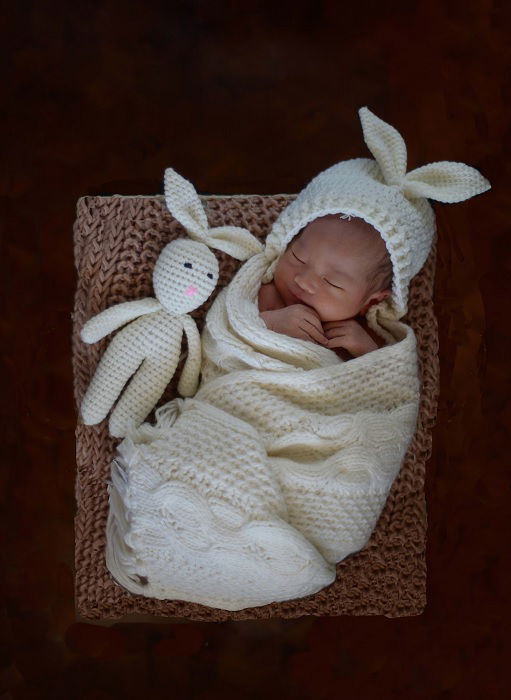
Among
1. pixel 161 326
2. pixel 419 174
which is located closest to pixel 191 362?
pixel 161 326

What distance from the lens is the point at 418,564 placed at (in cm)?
111

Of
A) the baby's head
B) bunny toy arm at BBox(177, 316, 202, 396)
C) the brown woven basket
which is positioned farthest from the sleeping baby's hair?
bunny toy arm at BBox(177, 316, 202, 396)

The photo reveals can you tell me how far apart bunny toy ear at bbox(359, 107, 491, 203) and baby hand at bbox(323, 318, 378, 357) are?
0.20 metres

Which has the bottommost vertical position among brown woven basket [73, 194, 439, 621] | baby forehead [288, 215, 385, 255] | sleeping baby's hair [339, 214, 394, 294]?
brown woven basket [73, 194, 439, 621]

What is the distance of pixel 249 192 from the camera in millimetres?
1374

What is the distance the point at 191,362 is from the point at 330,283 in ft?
0.73

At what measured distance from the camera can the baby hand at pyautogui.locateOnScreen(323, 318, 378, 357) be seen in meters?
1.02

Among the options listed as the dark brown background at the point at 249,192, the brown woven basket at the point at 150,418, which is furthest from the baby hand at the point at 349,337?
the dark brown background at the point at 249,192

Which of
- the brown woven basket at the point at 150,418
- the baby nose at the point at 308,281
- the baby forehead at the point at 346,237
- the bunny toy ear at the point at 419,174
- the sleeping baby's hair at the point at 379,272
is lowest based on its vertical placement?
the brown woven basket at the point at 150,418

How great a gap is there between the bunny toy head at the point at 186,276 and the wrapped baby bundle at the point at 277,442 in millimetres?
45

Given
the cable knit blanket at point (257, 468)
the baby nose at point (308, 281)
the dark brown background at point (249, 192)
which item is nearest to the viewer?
the cable knit blanket at point (257, 468)

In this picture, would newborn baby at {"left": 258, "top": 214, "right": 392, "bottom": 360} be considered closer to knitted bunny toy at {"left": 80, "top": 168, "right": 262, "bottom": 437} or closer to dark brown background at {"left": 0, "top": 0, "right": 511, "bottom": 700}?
knitted bunny toy at {"left": 80, "top": 168, "right": 262, "bottom": 437}

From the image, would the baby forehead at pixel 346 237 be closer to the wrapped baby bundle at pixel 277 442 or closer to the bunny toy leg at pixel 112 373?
the wrapped baby bundle at pixel 277 442

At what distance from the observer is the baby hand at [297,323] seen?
1.00 m
